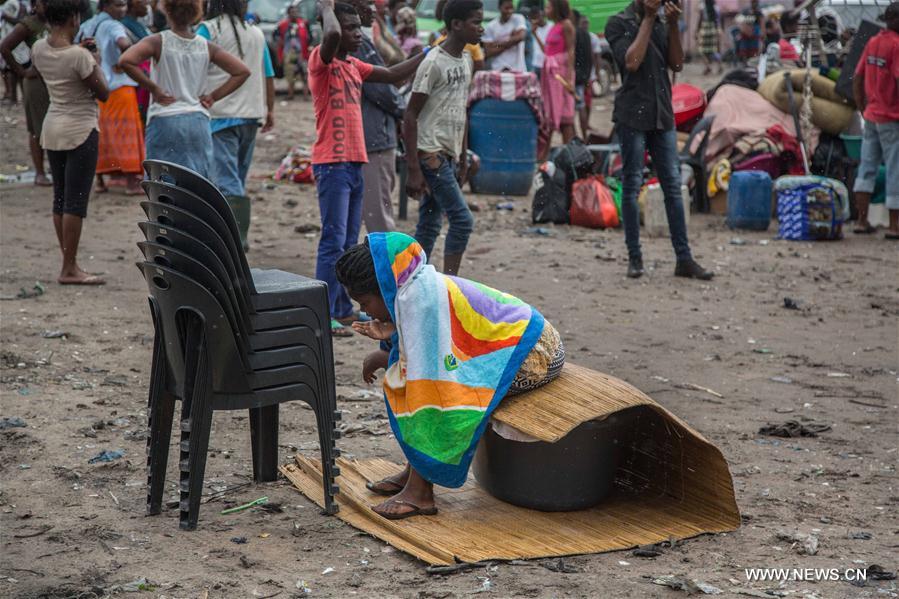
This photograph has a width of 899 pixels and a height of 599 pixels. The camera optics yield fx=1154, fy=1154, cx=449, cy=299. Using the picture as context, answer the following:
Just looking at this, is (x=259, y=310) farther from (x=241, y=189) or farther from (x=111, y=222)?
(x=111, y=222)

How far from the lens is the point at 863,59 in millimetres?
9844

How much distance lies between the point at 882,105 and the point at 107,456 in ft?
24.7

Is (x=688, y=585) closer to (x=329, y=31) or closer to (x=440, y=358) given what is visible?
(x=440, y=358)

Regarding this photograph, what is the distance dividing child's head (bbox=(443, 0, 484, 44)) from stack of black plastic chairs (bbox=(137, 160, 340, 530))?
312 cm

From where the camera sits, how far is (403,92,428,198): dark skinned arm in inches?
265

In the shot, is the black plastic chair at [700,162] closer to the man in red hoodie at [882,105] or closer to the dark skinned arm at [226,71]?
the man in red hoodie at [882,105]

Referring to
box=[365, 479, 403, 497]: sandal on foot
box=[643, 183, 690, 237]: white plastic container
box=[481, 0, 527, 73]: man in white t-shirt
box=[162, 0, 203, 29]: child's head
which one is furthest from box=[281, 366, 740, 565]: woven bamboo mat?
box=[481, 0, 527, 73]: man in white t-shirt

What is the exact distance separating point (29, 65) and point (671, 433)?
8.50 m

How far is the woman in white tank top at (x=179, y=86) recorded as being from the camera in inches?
283

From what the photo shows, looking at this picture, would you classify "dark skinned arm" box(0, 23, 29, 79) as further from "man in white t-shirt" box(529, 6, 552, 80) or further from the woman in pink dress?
"man in white t-shirt" box(529, 6, 552, 80)

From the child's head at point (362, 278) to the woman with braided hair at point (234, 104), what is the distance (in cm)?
417

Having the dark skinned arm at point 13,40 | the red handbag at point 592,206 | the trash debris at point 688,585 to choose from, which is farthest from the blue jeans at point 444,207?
the dark skinned arm at point 13,40

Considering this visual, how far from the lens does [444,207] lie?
22.9 ft

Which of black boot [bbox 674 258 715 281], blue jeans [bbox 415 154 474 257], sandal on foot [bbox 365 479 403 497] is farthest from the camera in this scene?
black boot [bbox 674 258 715 281]
